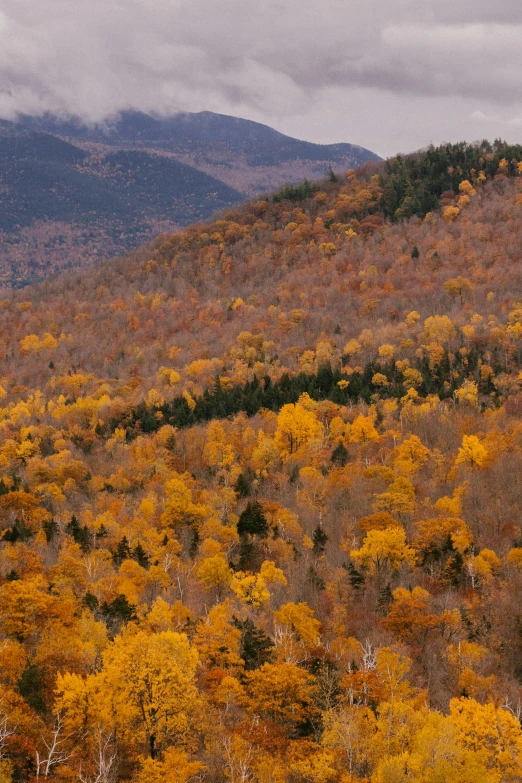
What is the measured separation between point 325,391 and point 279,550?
5936 cm

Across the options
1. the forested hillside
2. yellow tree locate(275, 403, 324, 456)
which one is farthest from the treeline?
yellow tree locate(275, 403, 324, 456)

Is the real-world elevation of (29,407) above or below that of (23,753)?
below

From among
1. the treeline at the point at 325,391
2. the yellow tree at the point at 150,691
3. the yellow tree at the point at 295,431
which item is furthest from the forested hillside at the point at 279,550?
the treeline at the point at 325,391

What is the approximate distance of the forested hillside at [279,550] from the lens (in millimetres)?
38938

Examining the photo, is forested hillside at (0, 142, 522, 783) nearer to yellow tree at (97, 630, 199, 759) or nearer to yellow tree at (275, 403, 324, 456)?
yellow tree at (97, 630, 199, 759)

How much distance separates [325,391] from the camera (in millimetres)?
137375


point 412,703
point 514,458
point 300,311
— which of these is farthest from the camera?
point 300,311

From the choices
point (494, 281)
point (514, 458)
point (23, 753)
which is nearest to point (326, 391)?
point (514, 458)

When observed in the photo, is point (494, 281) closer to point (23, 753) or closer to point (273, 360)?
point (273, 360)

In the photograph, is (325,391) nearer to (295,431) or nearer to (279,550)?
(295,431)

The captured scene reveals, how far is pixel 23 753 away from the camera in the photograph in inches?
1451

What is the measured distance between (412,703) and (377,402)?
8458 cm

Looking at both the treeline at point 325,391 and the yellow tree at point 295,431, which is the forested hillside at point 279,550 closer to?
the yellow tree at point 295,431

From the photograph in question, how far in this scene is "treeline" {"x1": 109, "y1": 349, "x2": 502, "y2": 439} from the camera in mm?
131000
